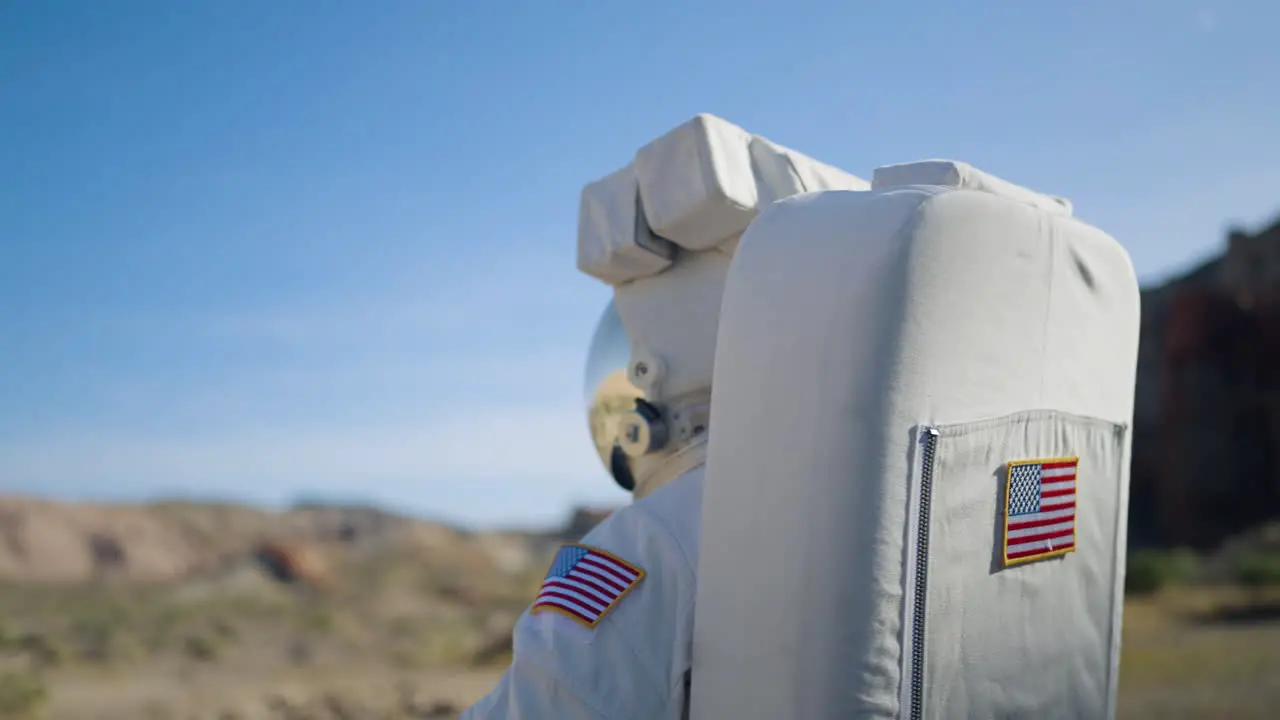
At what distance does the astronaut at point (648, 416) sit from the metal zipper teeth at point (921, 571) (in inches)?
16.8

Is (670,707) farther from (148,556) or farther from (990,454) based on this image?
(148,556)

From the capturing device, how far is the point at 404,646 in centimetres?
1734

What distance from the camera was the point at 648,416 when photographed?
2736mm

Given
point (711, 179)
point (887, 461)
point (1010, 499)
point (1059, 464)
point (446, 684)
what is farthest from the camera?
point (446, 684)

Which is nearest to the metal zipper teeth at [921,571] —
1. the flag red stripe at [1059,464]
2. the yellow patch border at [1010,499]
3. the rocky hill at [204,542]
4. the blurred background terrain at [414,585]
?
the yellow patch border at [1010,499]

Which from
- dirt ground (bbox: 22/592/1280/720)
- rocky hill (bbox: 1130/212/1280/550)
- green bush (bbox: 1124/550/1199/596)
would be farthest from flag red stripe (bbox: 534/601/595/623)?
rocky hill (bbox: 1130/212/1280/550)

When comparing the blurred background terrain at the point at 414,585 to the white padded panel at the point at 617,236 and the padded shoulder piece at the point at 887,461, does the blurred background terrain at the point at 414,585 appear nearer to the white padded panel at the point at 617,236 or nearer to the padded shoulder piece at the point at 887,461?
the white padded panel at the point at 617,236

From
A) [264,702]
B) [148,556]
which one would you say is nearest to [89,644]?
[264,702]

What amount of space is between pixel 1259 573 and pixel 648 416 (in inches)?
596

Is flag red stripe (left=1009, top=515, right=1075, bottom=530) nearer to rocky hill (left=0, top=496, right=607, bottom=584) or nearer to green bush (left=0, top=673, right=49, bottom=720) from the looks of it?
green bush (left=0, top=673, right=49, bottom=720)

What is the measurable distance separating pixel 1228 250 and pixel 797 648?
29.5 meters

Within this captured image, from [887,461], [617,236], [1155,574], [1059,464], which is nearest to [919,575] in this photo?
[887,461]

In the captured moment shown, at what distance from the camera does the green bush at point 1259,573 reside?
48.4 ft

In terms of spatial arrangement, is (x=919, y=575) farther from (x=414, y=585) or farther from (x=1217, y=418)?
(x=1217, y=418)
